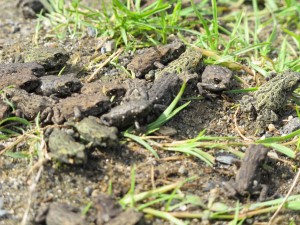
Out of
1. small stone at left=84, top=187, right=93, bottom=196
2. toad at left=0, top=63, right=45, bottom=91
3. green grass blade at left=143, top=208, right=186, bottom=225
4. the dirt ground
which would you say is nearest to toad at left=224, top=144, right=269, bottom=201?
the dirt ground

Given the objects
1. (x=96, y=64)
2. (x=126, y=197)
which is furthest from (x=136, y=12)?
(x=126, y=197)

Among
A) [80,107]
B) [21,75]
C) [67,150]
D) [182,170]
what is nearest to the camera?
[67,150]

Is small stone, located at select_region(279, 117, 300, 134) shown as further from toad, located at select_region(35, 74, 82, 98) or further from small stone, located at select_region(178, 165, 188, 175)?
toad, located at select_region(35, 74, 82, 98)

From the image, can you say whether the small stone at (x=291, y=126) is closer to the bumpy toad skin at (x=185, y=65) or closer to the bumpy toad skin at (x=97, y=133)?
the bumpy toad skin at (x=185, y=65)

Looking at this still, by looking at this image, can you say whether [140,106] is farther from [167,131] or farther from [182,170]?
[182,170]

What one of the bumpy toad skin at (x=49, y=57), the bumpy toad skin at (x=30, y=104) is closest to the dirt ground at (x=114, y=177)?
the bumpy toad skin at (x=30, y=104)

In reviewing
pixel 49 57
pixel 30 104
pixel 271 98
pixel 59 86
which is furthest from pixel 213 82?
pixel 30 104
